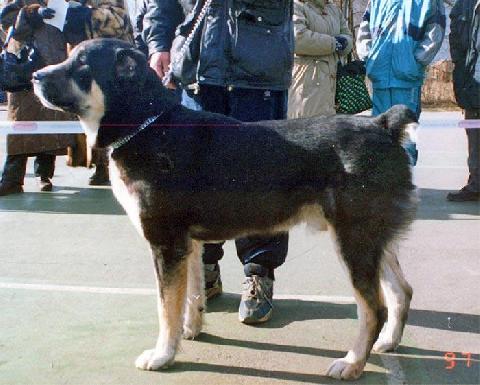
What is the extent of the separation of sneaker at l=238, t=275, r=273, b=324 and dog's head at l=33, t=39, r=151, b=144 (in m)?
1.41

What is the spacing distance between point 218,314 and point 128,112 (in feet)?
4.86

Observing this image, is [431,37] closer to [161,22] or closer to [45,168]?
[161,22]

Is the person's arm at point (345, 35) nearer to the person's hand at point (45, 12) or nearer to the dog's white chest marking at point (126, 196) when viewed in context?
the person's hand at point (45, 12)

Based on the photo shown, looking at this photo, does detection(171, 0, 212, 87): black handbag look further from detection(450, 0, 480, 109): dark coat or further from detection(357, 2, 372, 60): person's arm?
detection(450, 0, 480, 109): dark coat

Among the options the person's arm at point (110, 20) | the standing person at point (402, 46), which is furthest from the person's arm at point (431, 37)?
the person's arm at point (110, 20)

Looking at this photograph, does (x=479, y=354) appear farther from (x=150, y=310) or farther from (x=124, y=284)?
(x=124, y=284)

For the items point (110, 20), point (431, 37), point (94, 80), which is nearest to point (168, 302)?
point (94, 80)

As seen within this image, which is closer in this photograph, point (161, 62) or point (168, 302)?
point (168, 302)

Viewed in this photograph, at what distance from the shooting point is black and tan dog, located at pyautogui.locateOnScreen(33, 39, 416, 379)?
3.31 m

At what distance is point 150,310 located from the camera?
13.9 ft

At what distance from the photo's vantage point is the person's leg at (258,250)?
407cm

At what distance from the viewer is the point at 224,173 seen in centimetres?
340

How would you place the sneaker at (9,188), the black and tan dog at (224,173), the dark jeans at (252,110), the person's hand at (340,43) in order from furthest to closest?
the sneaker at (9,188) → the person's hand at (340,43) → the dark jeans at (252,110) → the black and tan dog at (224,173)

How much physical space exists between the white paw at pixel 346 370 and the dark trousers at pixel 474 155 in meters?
4.69
